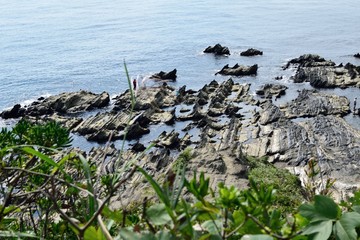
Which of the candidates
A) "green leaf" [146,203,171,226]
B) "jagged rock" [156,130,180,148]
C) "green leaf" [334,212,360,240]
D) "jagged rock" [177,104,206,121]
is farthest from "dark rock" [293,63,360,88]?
"green leaf" [146,203,171,226]

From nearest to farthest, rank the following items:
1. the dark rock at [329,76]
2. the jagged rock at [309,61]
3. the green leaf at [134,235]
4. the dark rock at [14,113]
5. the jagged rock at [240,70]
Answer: the green leaf at [134,235] < the dark rock at [14,113] < the dark rock at [329,76] < the jagged rock at [240,70] < the jagged rock at [309,61]

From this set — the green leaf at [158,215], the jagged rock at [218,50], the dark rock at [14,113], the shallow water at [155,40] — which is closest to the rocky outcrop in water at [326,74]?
the shallow water at [155,40]

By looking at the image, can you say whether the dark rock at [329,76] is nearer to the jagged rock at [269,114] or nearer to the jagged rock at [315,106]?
the jagged rock at [315,106]

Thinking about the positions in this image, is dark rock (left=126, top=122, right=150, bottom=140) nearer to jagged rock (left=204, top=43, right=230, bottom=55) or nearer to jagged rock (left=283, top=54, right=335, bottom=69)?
jagged rock (left=283, top=54, right=335, bottom=69)

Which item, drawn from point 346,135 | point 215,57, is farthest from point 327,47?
point 346,135

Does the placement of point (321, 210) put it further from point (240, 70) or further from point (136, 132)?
point (240, 70)

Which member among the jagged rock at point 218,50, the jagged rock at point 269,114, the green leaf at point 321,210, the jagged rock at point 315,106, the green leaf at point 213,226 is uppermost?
the green leaf at point 213,226

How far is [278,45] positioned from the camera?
8644 centimetres

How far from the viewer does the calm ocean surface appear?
69625 mm

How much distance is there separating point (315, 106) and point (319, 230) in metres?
51.7

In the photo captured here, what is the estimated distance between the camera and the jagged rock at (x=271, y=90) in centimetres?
5750

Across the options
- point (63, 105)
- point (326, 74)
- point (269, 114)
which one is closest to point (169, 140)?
point (269, 114)

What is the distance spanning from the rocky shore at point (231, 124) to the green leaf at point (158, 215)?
958 inches

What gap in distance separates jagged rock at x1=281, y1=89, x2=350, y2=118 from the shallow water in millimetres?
2677
